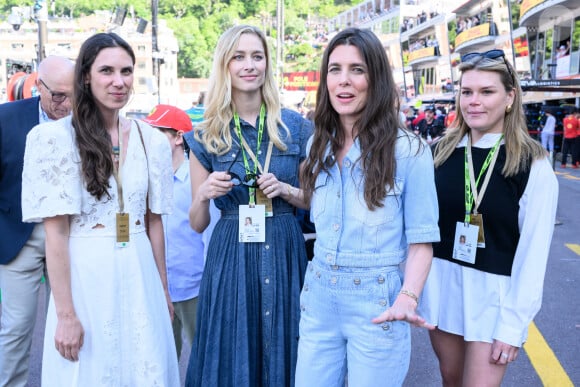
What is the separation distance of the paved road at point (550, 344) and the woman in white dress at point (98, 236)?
1.97 metres

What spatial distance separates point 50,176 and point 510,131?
79.4 inches

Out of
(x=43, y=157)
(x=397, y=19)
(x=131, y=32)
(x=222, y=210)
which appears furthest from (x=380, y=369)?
(x=397, y=19)

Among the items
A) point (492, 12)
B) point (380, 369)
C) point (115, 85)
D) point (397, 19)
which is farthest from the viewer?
point (397, 19)

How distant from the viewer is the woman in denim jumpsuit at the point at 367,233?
2197mm

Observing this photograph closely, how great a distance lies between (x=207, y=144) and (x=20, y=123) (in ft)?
4.62

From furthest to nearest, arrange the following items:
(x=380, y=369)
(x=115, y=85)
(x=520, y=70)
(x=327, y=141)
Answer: (x=520, y=70)
(x=115, y=85)
(x=327, y=141)
(x=380, y=369)

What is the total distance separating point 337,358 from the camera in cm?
231

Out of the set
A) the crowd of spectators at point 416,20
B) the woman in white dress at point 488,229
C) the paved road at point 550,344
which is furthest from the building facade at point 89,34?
the woman in white dress at point 488,229

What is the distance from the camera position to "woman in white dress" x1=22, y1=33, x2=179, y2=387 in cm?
252

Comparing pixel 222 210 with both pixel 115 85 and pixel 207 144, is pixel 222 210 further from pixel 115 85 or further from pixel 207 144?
pixel 115 85

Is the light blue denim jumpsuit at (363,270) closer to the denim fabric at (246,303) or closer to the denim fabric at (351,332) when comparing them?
the denim fabric at (351,332)

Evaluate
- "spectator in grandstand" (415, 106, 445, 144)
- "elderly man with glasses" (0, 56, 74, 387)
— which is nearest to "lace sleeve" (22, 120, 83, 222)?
"elderly man with glasses" (0, 56, 74, 387)

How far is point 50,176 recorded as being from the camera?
251 cm

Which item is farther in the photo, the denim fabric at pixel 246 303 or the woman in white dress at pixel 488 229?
the denim fabric at pixel 246 303
